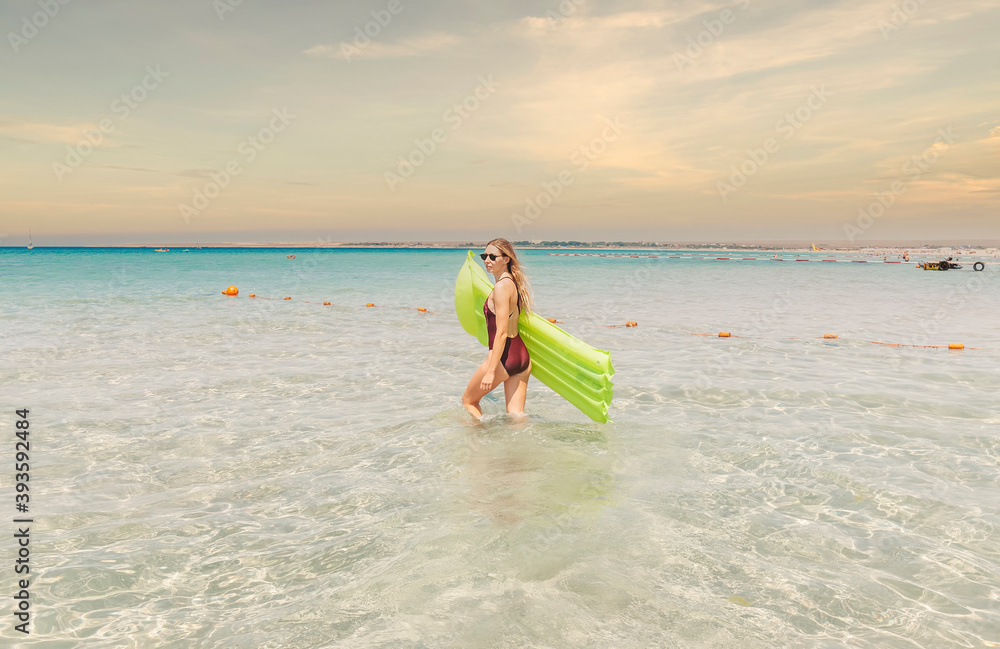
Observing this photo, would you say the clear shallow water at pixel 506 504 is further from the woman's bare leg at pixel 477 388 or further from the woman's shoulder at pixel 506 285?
the woman's shoulder at pixel 506 285

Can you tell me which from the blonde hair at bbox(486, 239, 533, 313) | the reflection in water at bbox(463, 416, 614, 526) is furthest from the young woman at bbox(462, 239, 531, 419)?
the reflection in water at bbox(463, 416, 614, 526)

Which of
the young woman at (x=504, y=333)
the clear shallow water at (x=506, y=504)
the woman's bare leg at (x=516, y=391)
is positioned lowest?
the clear shallow water at (x=506, y=504)

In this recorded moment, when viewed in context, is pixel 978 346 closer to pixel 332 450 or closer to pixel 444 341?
pixel 444 341

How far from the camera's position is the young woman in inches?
227

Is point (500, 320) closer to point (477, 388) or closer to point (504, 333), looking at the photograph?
point (504, 333)

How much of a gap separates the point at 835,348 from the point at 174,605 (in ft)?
37.3

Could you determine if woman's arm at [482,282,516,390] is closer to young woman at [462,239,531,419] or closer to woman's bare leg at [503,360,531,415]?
young woman at [462,239,531,419]

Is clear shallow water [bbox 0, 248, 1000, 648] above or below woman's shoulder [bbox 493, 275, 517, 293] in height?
below

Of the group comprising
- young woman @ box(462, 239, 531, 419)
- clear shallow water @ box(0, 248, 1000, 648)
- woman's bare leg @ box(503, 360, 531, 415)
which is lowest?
clear shallow water @ box(0, 248, 1000, 648)

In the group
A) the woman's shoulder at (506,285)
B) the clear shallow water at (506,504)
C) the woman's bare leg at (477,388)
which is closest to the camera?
the clear shallow water at (506,504)

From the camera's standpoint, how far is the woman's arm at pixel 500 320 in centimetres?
576

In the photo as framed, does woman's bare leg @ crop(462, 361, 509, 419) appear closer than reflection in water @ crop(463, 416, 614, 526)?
No

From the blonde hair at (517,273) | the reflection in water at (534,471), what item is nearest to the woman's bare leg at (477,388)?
the reflection in water at (534,471)

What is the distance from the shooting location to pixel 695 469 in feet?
16.5
